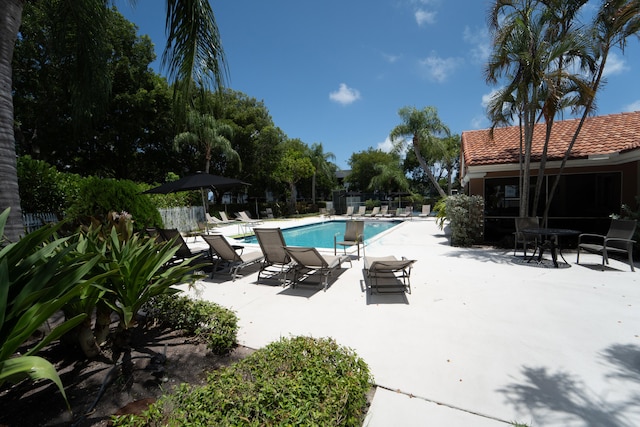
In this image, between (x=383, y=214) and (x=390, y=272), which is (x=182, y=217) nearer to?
(x=390, y=272)

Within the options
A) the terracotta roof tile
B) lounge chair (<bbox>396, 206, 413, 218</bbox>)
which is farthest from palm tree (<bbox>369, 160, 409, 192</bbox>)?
the terracotta roof tile

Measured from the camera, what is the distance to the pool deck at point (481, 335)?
2.27 metres

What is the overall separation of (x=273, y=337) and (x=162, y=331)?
52.0 inches

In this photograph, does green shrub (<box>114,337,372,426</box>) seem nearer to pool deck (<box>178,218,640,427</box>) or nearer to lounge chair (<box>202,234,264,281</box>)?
pool deck (<box>178,218,640,427</box>)

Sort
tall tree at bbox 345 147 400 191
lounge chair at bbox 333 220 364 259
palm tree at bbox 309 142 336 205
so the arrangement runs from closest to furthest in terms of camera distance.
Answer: lounge chair at bbox 333 220 364 259, palm tree at bbox 309 142 336 205, tall tree at bbox 345 147 400 191

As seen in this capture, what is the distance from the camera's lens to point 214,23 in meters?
4.39

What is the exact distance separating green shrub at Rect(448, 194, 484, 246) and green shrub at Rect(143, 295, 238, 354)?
839cm

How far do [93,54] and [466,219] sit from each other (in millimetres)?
10515

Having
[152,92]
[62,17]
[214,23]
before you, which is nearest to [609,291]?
[214,23]

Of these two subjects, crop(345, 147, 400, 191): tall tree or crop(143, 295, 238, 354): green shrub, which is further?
crop(345, 147, 400, 191): tall tree

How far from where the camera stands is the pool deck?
2.27 meters

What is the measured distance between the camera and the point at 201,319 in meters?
3.12

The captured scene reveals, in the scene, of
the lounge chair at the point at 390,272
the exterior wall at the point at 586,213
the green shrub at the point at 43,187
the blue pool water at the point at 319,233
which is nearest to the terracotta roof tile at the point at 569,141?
the exterior wall at the point at 586,213

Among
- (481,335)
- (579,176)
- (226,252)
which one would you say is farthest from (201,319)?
(579,176)
